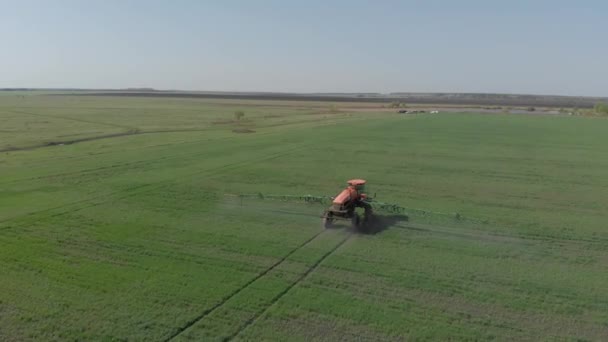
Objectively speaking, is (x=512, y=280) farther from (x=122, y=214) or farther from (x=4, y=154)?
(x=4, y=154)

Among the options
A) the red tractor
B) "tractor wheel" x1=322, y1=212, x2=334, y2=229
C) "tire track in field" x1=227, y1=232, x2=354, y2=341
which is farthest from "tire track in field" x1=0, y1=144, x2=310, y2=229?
"tire track in field" x1=227, y1=232, x2=354, y2=341

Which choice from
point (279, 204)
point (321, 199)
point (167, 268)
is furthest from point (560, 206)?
point (167, 268)

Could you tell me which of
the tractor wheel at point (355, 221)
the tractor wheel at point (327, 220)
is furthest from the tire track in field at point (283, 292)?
the tractor wheel at point (327, 220)

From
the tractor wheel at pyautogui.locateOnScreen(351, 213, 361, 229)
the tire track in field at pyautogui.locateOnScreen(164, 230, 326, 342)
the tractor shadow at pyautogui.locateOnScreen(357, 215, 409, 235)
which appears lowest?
the tire track in field at pyautogui.locateOnScreen(164, 230, 326, 342)

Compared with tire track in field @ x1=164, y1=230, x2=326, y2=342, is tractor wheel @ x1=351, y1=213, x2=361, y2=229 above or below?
above

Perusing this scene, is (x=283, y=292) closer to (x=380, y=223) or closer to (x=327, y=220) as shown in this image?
(x=327, y=220)

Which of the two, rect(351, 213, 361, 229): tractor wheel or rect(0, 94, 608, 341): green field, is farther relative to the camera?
rect(351, 213, 361, 229): tractor wheel

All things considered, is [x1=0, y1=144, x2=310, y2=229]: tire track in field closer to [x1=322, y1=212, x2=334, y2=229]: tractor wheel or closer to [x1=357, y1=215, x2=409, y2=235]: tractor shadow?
[x1=322, y1=212, x2=334, y2=229]: tractor wheel
